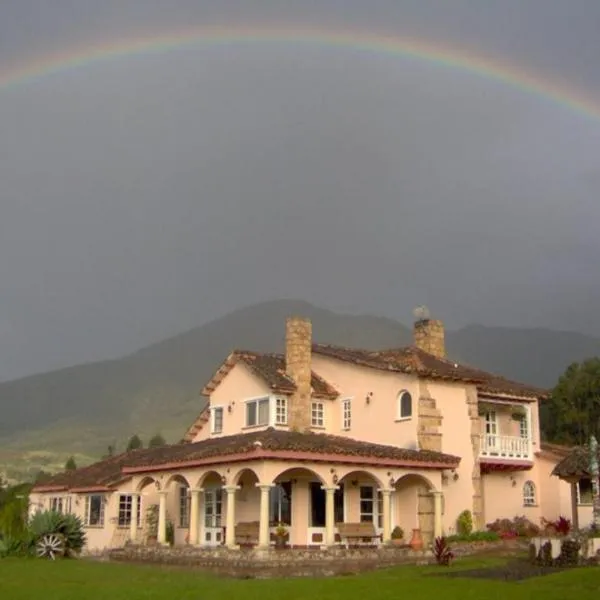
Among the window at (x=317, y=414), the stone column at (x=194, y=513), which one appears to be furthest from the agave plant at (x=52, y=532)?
the window at (x=317, y=414)

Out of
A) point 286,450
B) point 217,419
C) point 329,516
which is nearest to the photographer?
point 286,450

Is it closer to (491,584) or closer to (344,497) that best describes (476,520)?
(344,497)

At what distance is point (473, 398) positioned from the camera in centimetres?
3650

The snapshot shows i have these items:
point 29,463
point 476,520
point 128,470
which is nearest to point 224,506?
point 128,470

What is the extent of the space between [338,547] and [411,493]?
4891mm

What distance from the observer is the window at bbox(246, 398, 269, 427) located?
36812 mm

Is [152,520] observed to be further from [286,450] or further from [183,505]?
[286,450]

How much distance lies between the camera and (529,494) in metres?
38.8

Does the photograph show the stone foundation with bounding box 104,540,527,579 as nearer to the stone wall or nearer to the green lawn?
the green lawn

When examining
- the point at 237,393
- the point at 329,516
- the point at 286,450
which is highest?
the point at 237,393

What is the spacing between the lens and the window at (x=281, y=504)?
105ft

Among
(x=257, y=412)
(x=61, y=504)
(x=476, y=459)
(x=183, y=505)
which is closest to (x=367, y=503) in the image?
(x=476, y=459)

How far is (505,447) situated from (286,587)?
66.0 ft

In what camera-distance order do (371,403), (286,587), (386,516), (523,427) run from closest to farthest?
(286,587) < (386,516) < (371,403) < (523,427)
